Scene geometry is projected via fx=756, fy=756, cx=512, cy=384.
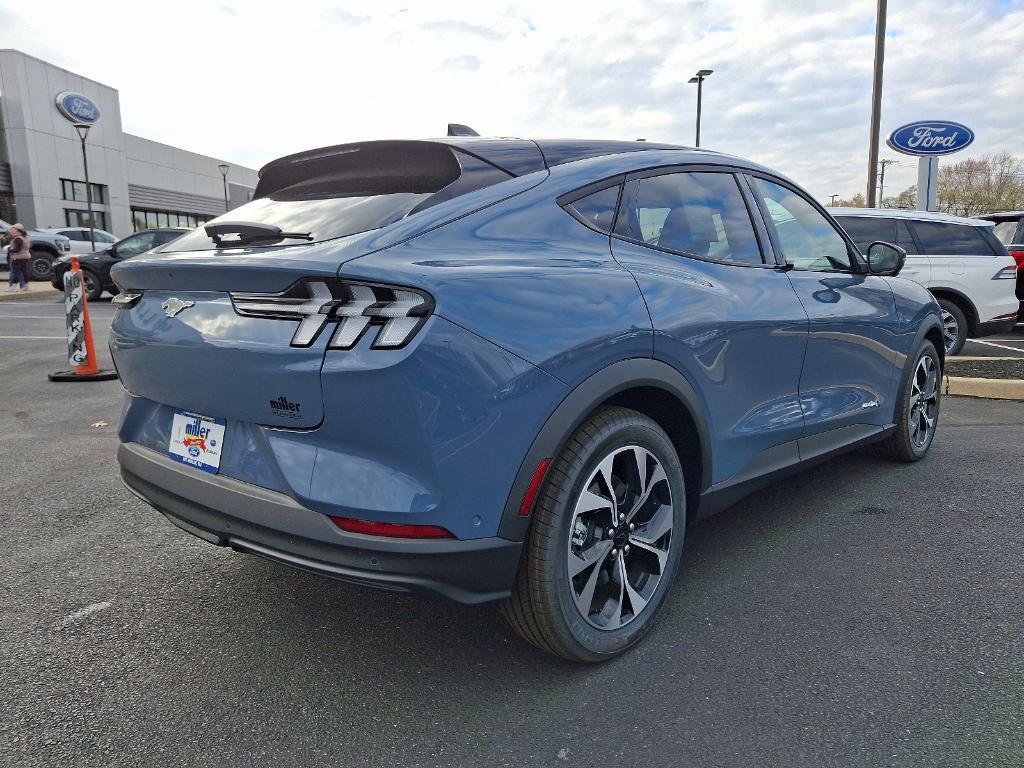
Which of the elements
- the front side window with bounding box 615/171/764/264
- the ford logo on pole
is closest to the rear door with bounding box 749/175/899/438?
the front side window with bounding box 615/171/764/264

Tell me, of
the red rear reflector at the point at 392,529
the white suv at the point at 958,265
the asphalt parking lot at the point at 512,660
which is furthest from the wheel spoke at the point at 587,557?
the white suv at the point at 958,265

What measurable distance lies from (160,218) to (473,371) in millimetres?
60355

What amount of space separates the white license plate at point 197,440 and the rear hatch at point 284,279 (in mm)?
47

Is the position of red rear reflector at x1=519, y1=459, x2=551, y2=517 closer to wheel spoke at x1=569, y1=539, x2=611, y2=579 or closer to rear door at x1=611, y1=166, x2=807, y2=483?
wheel spoke at x1=569, y1=539, x2=611, y2=579

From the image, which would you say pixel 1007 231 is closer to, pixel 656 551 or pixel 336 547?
pixel 656 551

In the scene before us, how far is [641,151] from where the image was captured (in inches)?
115

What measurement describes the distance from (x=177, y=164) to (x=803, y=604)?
62.8m

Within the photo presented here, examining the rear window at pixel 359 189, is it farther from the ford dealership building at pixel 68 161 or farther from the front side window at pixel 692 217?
the ford dealership building at pixel 68 161

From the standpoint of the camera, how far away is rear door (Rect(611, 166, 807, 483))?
2.59 meters

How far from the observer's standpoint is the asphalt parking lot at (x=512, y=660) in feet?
6.63

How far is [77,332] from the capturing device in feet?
24.2

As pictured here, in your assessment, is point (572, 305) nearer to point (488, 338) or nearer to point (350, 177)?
point (488, 338)

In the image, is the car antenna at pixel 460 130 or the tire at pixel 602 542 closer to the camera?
the tire at pixel 602 542

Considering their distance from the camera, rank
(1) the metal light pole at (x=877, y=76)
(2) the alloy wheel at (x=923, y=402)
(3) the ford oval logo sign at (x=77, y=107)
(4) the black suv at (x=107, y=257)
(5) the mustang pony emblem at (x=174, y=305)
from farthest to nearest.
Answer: (3) the ford oval logo sign at (x=77, y=107), (4) the black suv at (x=107, y=257), (1) the metal light pole at (x=877, y=76), (2) the alloy wheel at (x=923, y=402), (5) the mustang pony emblem at (x=174, y=305)
